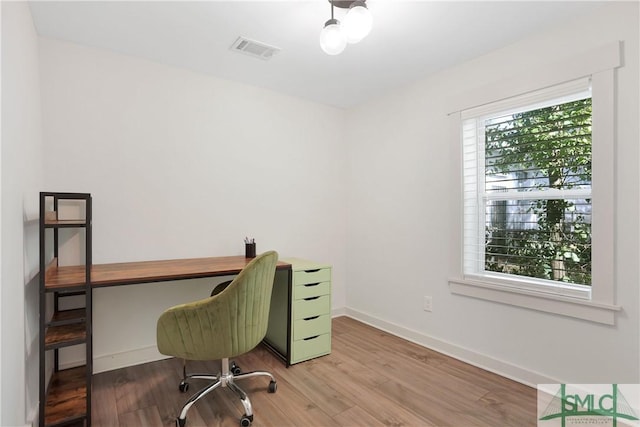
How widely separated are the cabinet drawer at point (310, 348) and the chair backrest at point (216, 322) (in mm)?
749

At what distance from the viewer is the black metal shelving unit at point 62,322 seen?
1591mm

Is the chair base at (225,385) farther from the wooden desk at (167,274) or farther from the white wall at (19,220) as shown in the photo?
the white wall at (19,220)

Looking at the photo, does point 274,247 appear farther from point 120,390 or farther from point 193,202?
point 120,390

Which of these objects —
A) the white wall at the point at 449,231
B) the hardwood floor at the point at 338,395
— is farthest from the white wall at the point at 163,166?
the white wall at the point at 449,231

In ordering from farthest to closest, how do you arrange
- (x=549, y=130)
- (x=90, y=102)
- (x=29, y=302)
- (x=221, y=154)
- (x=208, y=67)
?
(x=221, y=154)
(x=208, y=67)
(x=90, y=102)
(x=549, y=130)
(x=29, y=302)

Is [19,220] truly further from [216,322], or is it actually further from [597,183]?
[597,183]

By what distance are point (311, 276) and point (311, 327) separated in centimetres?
39

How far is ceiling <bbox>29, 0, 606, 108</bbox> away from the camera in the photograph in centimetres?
186

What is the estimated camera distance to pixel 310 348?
8.25 ft

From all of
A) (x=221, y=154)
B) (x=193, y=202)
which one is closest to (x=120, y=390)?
(x=193, y=202)

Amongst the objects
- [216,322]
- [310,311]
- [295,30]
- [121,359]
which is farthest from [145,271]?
[295,30]

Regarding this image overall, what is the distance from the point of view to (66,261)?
220cm

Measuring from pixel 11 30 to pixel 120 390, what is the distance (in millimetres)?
2019
